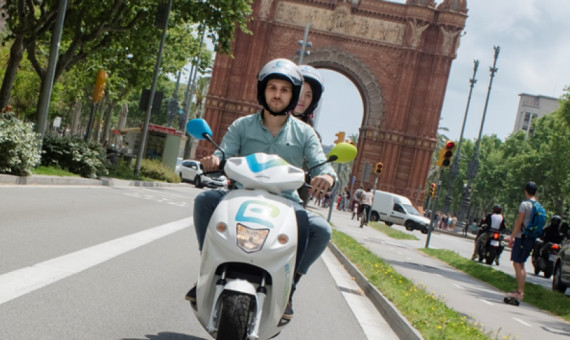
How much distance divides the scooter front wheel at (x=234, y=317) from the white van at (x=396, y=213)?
38075 millimetres

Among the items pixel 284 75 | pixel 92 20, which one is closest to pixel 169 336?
pixel 284 75

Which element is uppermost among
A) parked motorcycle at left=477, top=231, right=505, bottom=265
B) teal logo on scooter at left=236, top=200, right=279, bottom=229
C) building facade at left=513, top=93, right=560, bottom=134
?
building facade at left=513, top=93, right=560, bottom=134

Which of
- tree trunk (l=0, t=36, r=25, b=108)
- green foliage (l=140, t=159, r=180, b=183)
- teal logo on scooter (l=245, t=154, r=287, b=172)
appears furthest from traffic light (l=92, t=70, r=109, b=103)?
teal logo on scooter (l=245, t=154, r=287, b=172)

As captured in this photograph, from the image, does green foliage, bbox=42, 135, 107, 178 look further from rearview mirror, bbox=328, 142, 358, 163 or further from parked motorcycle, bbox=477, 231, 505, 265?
rearview mirror, bbox=328, 142, 358, 163

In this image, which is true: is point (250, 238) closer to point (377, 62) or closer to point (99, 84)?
point (99, 84)

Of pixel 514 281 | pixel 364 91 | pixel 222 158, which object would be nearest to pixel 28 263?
pixel 222 158

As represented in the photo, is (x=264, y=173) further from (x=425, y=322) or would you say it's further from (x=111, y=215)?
(x=111, y=215)

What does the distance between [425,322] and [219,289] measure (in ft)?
10.9

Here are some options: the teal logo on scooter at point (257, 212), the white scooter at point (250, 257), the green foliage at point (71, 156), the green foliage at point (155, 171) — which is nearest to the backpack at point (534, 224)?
the white scooter at point (250, 257)

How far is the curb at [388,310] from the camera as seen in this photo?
6293mm

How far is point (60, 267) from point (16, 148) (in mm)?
9670

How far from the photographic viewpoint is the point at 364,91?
183 ft

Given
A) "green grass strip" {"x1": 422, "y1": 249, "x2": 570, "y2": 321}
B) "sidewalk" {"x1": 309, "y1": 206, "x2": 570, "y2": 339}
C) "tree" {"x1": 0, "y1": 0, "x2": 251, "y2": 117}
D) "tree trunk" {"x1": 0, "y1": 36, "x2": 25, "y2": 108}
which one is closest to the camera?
"sidewalk" {"x1": 309, "y1": 206, "x2": 570, "y2": 339}

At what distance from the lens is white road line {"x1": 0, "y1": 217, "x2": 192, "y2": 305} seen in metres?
5.33
